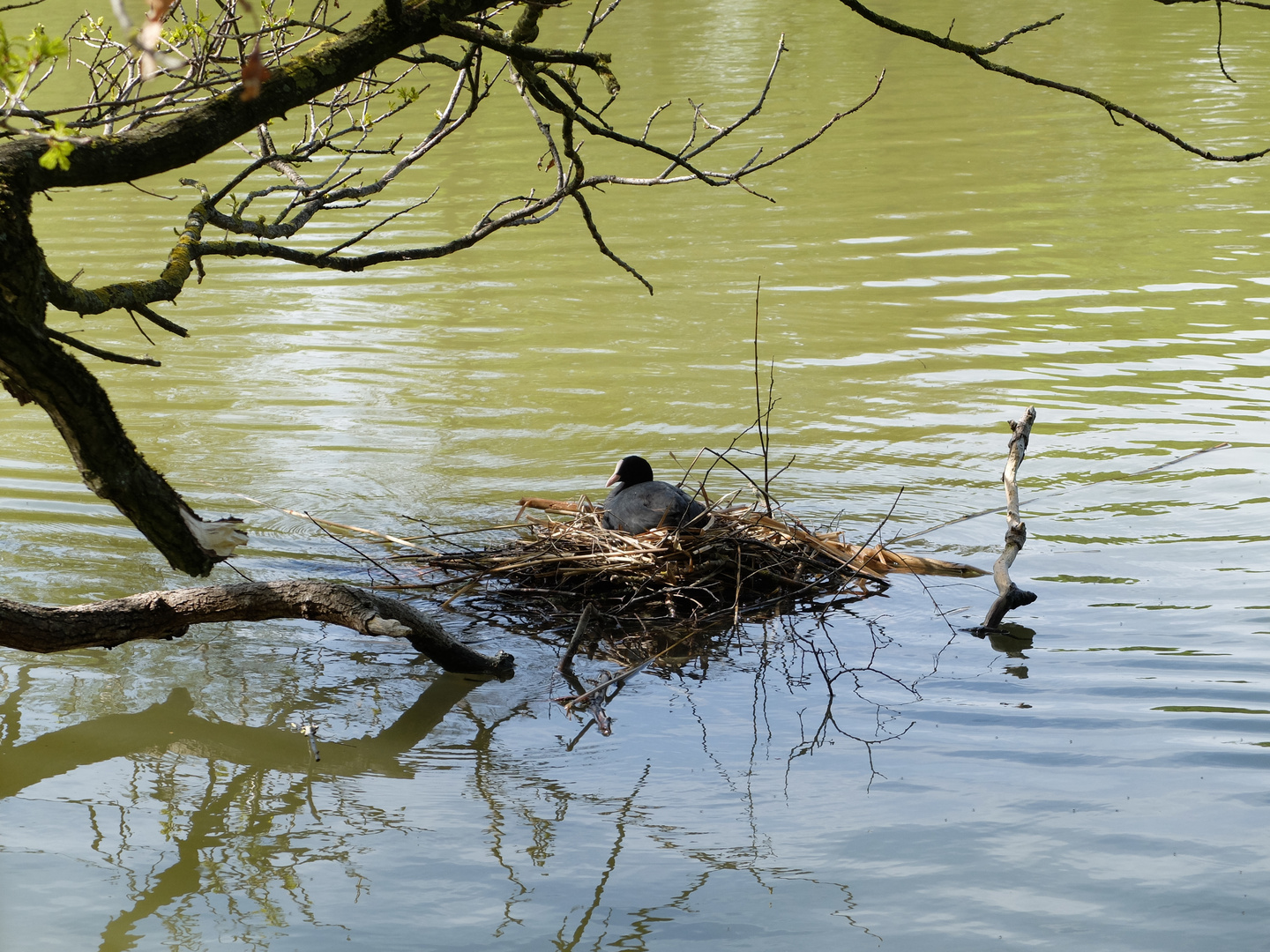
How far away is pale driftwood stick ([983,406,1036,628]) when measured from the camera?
5328 mm

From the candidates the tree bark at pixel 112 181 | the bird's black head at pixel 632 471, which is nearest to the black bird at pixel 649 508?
the bird's black head at pixel 632 471

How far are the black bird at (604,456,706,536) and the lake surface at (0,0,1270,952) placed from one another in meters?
0.66

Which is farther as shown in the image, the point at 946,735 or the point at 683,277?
the point at 683,277

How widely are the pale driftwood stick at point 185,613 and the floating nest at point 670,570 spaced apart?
51.2 inches

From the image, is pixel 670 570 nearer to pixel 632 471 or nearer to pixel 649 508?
pixel 649 508

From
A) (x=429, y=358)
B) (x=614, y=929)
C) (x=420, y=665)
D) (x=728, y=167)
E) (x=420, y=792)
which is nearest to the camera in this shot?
(x=614, y=929)

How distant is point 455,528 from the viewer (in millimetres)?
6949

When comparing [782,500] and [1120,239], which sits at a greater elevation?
[1120,239]

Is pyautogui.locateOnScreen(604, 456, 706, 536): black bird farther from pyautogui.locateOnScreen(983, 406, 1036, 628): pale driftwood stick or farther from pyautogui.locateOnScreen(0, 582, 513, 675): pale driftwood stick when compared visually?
pyautogui.locateOnScreen(0, 582, 513, 675): pale driftwood stick

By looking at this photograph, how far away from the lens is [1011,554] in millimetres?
5469

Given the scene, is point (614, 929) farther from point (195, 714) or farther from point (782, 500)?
point (782, 500)

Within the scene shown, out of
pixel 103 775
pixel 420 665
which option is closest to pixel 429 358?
pixel 420 665

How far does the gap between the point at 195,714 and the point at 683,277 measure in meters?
7.86

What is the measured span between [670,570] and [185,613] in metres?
2.12
